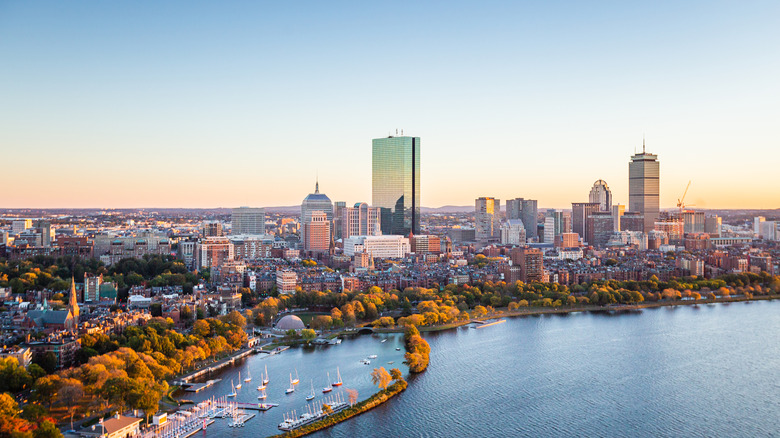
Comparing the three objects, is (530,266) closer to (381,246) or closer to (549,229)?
(381,246)

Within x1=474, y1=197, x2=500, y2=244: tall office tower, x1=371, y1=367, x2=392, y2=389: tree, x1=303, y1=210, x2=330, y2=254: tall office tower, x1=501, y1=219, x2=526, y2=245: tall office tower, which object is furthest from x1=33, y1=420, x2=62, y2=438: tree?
x1=474, y1=197, x2=500, y2=244: tall office tower

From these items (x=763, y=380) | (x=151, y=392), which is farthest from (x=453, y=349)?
(x=151, y=392)

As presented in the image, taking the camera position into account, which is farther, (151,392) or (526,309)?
(526,309)

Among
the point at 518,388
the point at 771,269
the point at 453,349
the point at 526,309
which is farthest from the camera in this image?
the point at 771,269

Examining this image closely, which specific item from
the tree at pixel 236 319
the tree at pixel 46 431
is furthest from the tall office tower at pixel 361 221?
the tree at pixel 46 431

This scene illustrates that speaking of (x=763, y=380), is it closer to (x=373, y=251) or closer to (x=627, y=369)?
(x=627, y=369)

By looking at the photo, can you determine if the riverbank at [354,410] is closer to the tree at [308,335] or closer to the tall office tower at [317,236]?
the tree at [308,335]

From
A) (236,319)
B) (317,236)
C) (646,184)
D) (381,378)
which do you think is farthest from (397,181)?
(381,378)

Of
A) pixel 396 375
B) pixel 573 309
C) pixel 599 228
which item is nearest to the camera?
pixel 396 375

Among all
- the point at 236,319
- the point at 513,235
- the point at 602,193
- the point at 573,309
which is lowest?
the point at 573,309
